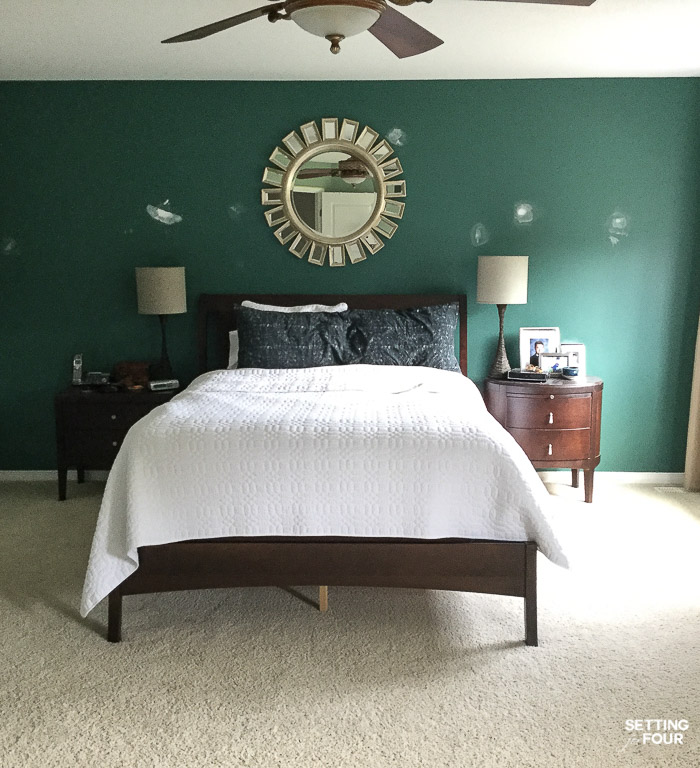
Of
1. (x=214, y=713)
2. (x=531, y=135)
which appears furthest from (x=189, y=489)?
(x=531, y=135)

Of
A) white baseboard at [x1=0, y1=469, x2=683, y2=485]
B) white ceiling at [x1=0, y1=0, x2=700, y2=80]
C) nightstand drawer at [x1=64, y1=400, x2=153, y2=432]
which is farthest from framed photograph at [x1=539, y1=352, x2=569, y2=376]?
nightstand drawer at [x1=64, y1=400, x2=153, y2=432]

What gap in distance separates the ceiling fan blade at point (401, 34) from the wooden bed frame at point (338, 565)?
1.71 meters

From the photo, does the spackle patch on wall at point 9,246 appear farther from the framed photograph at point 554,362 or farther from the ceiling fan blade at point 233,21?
the framed photograph at point 554,362

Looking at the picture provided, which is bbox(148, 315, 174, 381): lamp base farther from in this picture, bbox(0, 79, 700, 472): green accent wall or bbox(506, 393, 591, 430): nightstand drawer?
bbox(506, 393, 591, 430): nightstand drawer

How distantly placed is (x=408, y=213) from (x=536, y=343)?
1.10 meters

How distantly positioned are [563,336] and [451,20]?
6.67 feet

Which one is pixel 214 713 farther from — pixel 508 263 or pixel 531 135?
pixel 531 135

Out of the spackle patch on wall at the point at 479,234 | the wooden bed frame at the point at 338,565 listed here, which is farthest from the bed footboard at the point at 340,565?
the spackle patch on wall at the point at 479,234

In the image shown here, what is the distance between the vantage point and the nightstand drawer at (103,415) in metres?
4.37

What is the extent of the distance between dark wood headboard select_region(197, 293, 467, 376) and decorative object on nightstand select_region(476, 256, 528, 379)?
10.4 inches

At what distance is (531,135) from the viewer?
4.52m

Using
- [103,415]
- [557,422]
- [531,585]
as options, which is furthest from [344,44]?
[531,585]

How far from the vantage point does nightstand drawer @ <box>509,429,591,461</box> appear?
430 centimetres

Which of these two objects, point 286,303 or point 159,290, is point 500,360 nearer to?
point 286,303
